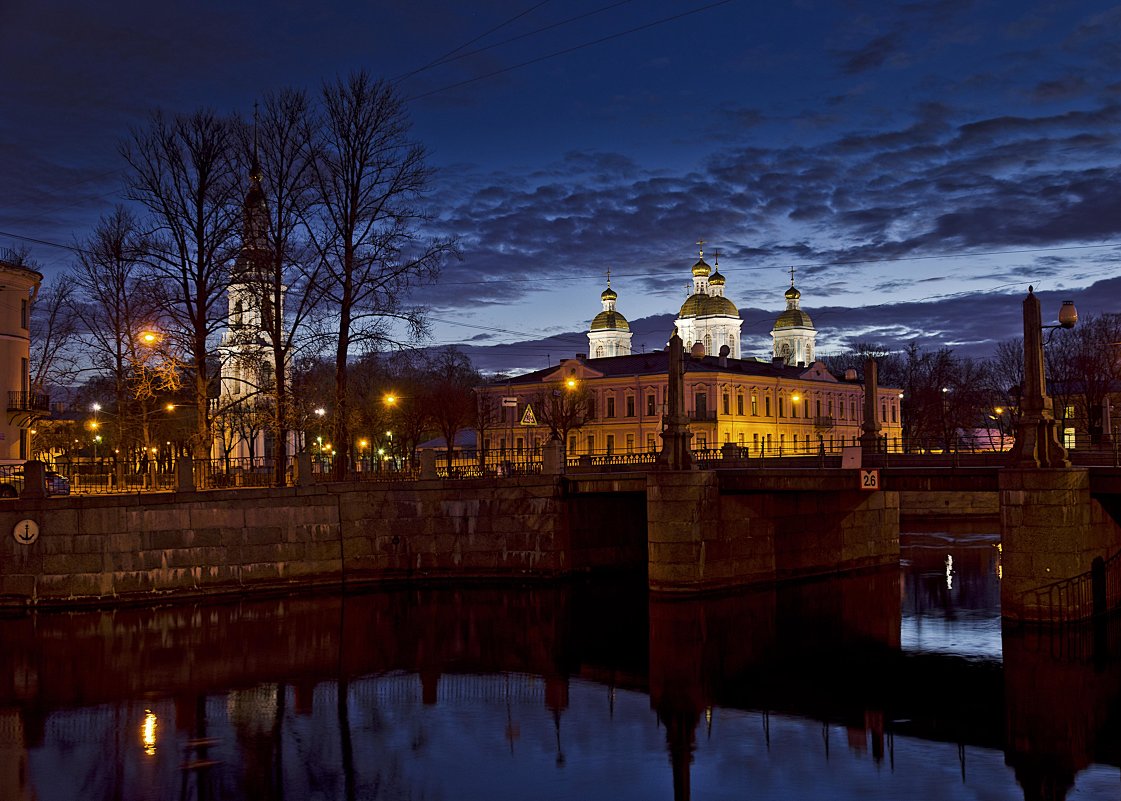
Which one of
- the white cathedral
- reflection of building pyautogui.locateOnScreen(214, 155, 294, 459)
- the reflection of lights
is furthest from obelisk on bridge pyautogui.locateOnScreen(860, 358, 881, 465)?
the white cathedral

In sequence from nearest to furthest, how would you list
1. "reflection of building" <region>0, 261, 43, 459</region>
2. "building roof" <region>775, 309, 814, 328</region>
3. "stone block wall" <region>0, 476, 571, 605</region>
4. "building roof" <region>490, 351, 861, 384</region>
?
1. "stone block wall" <region>0, 476, 571, 605</region>
2. "reflection of building" <region>0, 261, 43, 459</region>
3. "building roof" <region>490, 351, 861, 384</region>
4. "building roof" <region>775, 309, 814, 328</region>

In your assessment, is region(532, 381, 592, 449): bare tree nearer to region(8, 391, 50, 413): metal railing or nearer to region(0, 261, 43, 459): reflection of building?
region(8, 391, 50, 413): metal railing

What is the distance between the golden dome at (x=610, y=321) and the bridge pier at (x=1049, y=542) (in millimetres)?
90203

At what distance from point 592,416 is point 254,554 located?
5630 cm

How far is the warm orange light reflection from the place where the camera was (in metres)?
20.2

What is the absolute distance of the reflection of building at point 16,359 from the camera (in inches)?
1807

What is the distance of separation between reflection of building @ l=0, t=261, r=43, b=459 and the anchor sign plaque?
15.9 m

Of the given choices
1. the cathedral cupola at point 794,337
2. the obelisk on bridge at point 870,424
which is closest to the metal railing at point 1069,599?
the obelisk on bridge at point 870,424

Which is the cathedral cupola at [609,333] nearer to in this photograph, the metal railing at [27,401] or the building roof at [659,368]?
the building roof at [659,368]

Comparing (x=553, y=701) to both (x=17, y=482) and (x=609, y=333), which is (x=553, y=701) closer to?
(x=17, y=482)

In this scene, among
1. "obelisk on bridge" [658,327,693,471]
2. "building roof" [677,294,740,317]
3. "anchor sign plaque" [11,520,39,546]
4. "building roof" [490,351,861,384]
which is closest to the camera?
"anchor sign plaque" [11,520,39,546]

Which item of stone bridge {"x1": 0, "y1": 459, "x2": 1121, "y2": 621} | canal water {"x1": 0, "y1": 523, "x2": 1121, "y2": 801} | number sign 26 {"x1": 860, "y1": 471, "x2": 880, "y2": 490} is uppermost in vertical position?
number sign 26 {"x1": 860, "y1": 471, "x2": 880, "y2": 490}

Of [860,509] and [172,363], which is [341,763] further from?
[860,509]

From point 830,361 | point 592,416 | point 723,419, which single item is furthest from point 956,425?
point 830,361
